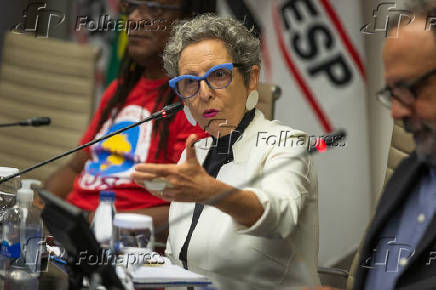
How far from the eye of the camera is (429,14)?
99 centimetres

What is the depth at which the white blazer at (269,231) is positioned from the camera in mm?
1210

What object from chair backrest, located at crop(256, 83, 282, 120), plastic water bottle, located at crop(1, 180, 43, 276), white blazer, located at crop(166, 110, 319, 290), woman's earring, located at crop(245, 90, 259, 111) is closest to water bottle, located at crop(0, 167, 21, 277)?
plastic water bottle, located at crop(1, 180, 43, 276)

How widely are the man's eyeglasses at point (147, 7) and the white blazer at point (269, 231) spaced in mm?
549

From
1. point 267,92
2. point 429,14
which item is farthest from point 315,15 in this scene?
point 429,14

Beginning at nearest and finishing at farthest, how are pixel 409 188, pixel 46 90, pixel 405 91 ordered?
pixel 405 91 < pixel 409 188 < pixel 46 90

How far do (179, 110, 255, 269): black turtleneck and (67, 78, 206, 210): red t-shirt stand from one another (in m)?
0.23

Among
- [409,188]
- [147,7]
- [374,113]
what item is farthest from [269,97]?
[409,188]

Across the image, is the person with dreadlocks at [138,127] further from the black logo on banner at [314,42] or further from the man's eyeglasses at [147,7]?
the black logo on banner at [314,42]

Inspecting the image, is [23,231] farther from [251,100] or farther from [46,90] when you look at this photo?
[46,90]

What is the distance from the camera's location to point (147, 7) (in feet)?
6.05

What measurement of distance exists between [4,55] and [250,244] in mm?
1816

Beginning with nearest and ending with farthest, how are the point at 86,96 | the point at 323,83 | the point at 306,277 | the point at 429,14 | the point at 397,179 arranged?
the point at 429,14, the point at 397,179, the point at 306,277, the point at 323,83, the point at 86,96

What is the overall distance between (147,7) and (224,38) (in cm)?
51

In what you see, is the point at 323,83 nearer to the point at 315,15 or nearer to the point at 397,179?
the point at 315,15
